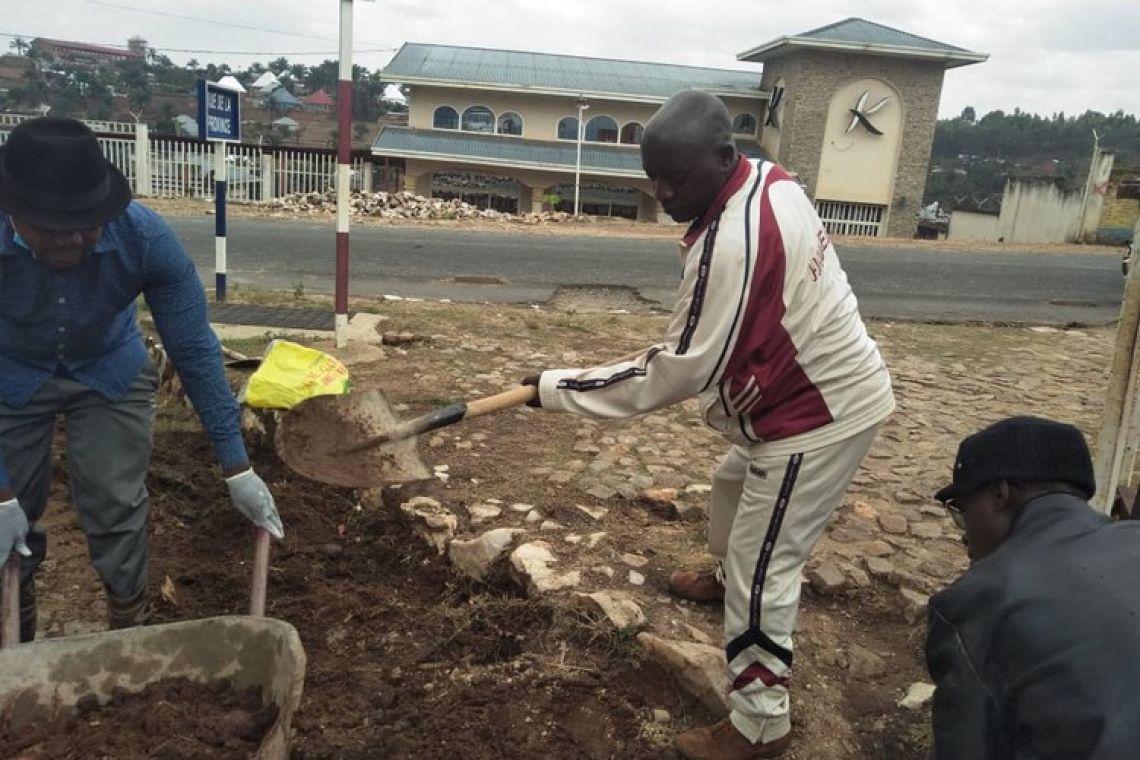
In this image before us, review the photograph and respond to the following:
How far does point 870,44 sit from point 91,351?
30074mm

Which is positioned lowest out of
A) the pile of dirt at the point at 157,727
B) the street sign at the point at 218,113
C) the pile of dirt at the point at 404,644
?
the pile of dirt at the point at 404,644

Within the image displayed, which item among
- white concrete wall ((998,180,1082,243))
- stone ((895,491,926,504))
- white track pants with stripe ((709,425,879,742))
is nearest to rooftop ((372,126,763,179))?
white concrete wall ((998,180,1082,243))

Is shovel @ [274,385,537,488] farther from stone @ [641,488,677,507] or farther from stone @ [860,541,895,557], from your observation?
stone @ [860,541,895,557]

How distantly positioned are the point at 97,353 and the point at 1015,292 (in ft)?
37.8

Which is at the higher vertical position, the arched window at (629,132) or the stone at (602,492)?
the arched window at (629,132)

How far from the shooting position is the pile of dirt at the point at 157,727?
76.7 inches

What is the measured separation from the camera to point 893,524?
3.87 meters

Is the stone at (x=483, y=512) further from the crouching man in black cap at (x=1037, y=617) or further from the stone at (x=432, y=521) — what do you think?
the crouching man in black cap at (x=1037, y=617)

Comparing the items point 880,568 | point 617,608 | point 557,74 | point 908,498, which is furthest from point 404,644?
point 557,74

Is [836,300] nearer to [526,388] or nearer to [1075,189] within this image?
[526,388]

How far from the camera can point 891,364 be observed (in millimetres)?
6820

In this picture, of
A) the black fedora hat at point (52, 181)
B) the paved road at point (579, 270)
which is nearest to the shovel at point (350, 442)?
the black fedora hat at point (52, 181)

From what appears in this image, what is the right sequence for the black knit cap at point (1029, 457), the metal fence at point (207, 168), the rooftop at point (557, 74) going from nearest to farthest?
the black knit cap at point (1029, 457), the metal fence at point (207, 168), the rooftop at point (557, 74)

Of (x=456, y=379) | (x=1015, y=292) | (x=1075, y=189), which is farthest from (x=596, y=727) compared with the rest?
(x=1075, y=189)
